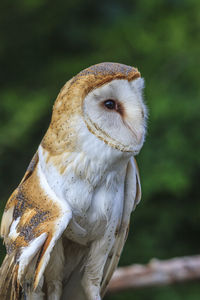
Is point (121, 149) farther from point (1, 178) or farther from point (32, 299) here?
point (1, 178)

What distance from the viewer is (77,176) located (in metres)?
1.51

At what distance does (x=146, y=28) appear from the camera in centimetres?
388

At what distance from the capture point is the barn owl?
1.43 m

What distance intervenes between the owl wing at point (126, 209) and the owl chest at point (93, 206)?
5cm

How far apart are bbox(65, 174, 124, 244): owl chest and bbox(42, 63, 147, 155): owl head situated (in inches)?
4.9

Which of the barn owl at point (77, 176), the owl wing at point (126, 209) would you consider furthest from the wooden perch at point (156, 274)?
the barn owl at point (77, 176)

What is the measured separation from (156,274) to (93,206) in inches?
37.3

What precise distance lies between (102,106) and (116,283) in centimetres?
111

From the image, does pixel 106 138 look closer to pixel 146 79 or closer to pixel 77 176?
pixel 77 176

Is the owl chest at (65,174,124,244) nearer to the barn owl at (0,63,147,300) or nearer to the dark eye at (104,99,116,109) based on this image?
the barn owl at (0,63,147,300)

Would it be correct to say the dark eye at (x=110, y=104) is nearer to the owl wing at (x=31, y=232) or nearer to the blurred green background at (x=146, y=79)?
the owl wing at (x=31, y=232)

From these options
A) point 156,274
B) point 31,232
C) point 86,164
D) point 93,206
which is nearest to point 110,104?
point 86,164

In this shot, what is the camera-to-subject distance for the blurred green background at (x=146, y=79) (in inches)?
137

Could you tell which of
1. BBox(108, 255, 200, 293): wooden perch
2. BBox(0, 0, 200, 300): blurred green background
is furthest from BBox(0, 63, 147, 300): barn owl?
BBox(0, 0, 200, 300): blurred green background
